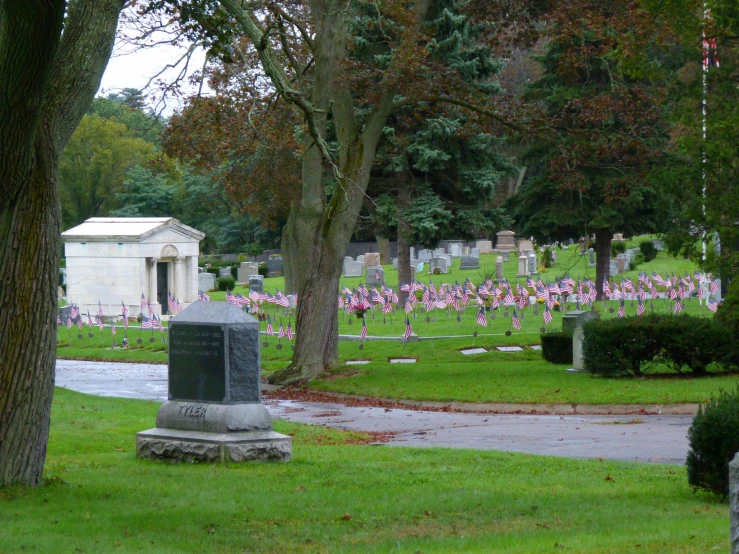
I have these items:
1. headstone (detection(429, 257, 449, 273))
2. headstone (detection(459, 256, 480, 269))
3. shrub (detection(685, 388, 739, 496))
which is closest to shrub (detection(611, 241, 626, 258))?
headstone (detection(459, 256, 480, 269))

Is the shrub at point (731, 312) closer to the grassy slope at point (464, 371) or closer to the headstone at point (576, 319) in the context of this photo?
the grassy slope at point (464, 371)

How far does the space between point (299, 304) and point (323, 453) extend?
11251mm

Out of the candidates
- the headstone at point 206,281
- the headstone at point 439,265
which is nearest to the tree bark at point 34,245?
the headstone at point 206,281

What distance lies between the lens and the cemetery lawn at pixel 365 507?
709 centimetres

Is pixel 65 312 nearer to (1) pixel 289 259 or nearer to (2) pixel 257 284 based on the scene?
(1) pixel 289 259

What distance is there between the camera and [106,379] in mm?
26266

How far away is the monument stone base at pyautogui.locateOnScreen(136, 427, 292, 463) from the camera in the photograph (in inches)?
439

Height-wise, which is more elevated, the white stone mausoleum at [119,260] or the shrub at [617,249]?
the shrub at [617,249]

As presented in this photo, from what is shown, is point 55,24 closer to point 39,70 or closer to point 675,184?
point 39,70

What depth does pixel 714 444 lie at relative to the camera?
848cm

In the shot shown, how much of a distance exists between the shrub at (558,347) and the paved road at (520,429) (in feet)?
19.7

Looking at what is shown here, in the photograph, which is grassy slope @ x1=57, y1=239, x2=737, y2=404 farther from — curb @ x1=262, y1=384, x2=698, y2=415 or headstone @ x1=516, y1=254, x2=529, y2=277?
headstone @ x1=516, y1=254, x2=529, y2=277

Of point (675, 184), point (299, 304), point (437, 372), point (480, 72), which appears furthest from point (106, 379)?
point (480, 72)

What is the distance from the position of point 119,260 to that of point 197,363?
95.7 feet
